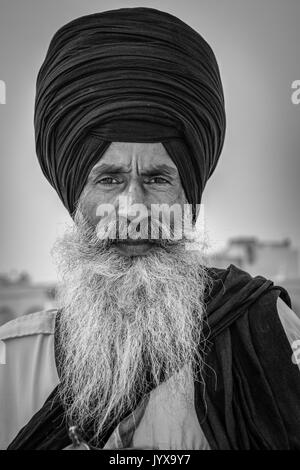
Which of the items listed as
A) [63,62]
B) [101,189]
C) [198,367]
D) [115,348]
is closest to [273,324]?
[198,367]

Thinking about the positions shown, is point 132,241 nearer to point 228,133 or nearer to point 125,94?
point 125,94

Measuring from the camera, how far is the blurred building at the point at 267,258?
2.34 metres

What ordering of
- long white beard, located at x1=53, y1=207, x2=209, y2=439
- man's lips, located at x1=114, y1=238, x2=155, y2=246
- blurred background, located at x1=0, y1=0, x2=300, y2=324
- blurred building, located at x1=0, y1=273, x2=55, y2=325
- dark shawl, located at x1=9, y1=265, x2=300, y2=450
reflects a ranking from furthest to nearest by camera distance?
blurred building, located at x1=0, y1=273, x2=55, y2=325 < blurred background, located at x1=0, y1=0, x2=300, y2=324 < man's lips, located at x1=114, y1=238, x2=155, y2=246 < long white beard, located at x1=53, y1=207, x2=209, y2=439 < dark shawl, located at x1=9, y1=265, x2=300, y2=450

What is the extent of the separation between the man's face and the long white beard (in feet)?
0.27

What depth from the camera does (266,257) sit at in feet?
8.15

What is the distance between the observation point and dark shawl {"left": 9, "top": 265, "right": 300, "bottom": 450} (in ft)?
5.00

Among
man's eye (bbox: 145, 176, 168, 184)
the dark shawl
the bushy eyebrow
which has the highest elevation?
the bushy eyebrow

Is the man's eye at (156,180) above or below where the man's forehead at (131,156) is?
below

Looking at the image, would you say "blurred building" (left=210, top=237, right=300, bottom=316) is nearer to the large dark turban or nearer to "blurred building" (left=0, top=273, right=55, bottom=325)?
the large dark turban

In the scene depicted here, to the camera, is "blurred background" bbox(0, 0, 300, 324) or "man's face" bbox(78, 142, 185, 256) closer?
"man's face" bbox(78, 142, 185, 256)

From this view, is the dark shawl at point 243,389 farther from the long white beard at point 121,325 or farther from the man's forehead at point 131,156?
the man's forehead at point 131,156

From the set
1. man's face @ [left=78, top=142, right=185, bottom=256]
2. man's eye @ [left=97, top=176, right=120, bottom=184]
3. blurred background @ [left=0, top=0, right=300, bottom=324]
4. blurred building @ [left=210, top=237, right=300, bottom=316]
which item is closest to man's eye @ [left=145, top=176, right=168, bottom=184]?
man's face @ [left=78, top=142, right=185, bottom=256]

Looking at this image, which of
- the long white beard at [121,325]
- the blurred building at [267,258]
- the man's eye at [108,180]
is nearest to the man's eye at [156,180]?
the man's eye at [108,180]
